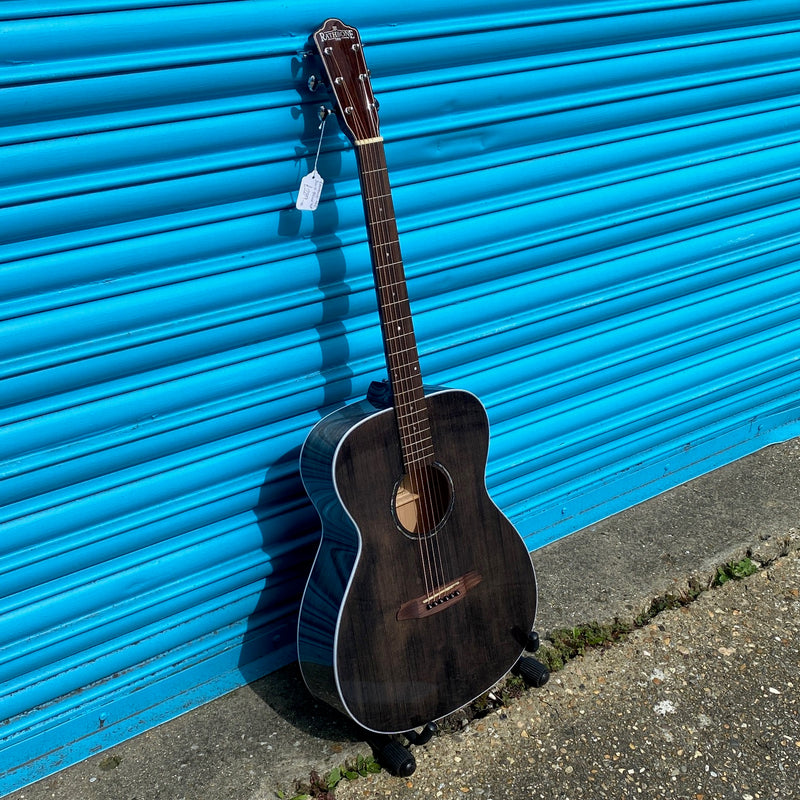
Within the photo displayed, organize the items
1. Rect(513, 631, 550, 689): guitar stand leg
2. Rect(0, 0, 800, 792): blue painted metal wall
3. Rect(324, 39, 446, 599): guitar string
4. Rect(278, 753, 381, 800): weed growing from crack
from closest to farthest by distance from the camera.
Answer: Rect(0, 0, 800, 792): blue painted metal wall < Rect(324, 39, 446, 599): guitar string < Rect(278, 753, 381, 800): weed growing from crack < Rect(513, 631, 550, 689): guitar stand leg

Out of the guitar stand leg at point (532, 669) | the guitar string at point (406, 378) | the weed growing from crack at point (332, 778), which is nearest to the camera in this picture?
the guitar string at point (406, 378)

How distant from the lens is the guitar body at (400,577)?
8.07 ft

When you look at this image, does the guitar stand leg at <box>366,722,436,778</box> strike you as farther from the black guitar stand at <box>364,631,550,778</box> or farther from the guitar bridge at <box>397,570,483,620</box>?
the guitar bridge at <box>397,570,483,620</box>

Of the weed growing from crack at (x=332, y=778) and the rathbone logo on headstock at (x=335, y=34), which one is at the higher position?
the rathbone logo on headstock at (x=335, y=34)

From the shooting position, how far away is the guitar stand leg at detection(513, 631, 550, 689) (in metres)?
2.85

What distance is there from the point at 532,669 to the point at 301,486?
0.98 meters

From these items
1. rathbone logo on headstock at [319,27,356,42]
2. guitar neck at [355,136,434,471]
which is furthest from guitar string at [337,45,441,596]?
rathbone logo on headstock at [319,27,356,42]

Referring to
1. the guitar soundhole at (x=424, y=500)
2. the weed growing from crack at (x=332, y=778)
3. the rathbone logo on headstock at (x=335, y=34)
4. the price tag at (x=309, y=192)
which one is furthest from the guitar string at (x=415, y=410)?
the weed growing from crack at (x=332, y=778)

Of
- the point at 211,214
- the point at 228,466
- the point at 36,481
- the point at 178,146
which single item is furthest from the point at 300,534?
the point at 178,146

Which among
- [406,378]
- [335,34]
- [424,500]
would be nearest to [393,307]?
[406,378]

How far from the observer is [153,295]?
2432mm

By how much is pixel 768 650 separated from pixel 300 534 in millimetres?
1673

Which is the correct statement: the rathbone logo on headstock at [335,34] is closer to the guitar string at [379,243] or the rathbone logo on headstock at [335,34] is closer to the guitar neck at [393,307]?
the guitar string at [379,243]

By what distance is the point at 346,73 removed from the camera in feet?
7.66
